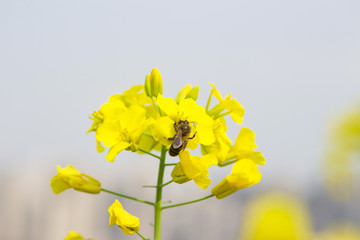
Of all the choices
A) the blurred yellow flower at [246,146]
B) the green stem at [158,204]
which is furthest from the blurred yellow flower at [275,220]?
the green stem at [158,204]

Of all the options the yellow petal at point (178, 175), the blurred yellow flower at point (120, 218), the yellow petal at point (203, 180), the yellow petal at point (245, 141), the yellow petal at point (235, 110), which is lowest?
the blurred yellow flower at point (120, 218)

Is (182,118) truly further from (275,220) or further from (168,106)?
(275,220)

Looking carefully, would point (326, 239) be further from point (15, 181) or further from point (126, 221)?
point (15, 181)

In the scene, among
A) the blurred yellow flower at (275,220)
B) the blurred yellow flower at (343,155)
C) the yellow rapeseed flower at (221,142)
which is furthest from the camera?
the blurred yellow flower at (343,155)

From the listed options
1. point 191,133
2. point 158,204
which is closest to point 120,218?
point 158,204

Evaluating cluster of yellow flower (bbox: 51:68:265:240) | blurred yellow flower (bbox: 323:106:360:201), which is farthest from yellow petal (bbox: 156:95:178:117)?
blurred yellow flower (bbox: 323:106:360:201)

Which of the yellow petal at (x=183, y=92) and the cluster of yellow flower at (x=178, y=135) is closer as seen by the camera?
the cluster of yellow flower at (x=178, y=135)

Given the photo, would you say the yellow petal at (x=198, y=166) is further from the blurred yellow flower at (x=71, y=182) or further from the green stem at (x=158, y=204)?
the blurred yellow flower at (x=71, y=182)
